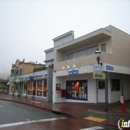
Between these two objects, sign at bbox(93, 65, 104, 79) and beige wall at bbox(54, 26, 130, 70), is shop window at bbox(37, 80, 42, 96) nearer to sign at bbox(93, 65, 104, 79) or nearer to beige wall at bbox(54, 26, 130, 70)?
beige wall at bbox(54, 26, 130, 70)

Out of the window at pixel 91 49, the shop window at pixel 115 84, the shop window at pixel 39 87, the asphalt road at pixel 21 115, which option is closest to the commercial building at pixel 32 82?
the shop window at pixel 39 87

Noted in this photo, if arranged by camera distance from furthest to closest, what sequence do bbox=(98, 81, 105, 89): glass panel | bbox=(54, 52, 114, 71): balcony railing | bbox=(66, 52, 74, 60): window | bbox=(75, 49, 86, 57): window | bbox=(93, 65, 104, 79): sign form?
bbox=(66, 52, 74, 60): window → bbox=(75, 49, 86, 57): window → bbox=(98, 81, 105, 89): glass panel → bbox=(54, 52, 114, 71): balcony railing → bbox=(93, 65, 104, 79): sign

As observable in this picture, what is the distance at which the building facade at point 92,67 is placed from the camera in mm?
14891

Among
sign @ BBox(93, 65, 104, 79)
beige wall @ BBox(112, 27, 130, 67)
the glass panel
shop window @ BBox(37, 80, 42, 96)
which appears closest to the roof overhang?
beige wall @ BBox(112, 27, 130, 67)

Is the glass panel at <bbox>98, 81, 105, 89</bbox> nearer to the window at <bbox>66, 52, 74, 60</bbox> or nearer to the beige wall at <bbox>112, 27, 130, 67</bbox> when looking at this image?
the beige wall at <bbox>112, 27, 130, 67</bbox>

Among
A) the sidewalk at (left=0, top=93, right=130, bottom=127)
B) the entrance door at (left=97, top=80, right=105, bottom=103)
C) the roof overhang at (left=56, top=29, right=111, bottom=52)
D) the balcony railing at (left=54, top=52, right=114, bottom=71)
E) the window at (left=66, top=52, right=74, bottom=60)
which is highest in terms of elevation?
the roof overhang at (left=56, top=29, right=111, bottom=52)

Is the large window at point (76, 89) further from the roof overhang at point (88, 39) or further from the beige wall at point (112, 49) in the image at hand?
the roof overhang at point (88, 39)

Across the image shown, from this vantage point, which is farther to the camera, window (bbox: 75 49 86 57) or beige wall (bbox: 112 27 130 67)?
window (bbox: 75 49 86 57)

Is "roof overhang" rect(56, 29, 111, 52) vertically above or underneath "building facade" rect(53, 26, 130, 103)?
above

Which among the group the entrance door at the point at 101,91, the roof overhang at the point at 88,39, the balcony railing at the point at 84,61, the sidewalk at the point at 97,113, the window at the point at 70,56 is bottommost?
the sidewalk at the point at 97,113

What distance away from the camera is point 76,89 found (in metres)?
18.6

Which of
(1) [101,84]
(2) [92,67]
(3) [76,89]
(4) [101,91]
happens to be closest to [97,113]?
(2) [92,67]

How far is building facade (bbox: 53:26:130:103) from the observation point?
14891 mm

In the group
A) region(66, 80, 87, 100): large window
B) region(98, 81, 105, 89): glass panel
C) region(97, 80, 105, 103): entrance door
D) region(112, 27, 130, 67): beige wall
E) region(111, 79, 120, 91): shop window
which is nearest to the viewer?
region(112, 27, 130, 67): beige wall
